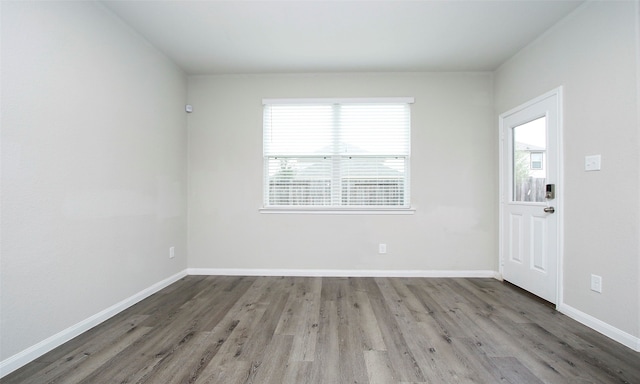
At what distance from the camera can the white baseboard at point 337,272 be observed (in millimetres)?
3646

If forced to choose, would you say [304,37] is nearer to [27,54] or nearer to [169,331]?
[27,54]

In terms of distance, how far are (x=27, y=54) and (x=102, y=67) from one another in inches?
24.7

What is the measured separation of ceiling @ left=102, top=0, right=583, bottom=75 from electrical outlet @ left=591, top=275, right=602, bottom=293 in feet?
7.49

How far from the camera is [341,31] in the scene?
2758mm

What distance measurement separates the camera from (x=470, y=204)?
3.67 m

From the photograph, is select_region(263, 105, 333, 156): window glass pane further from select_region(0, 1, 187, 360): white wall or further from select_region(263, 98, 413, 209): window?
select_region(0, 1, 187, 360): white wall

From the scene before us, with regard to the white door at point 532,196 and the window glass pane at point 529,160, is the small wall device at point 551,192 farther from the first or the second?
the window glass pane at point 529,160

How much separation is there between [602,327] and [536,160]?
5.17 ft

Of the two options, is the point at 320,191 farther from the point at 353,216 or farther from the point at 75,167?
the point at 75,167

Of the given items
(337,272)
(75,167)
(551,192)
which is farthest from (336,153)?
(75,167)

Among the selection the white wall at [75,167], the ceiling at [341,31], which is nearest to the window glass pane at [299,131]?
→ the ceiling at [341,31]

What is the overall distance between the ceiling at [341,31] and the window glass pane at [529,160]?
92cm

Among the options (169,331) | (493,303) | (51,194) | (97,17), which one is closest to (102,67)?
(97,17)

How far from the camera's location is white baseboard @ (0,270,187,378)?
170cm
